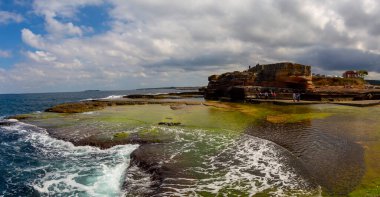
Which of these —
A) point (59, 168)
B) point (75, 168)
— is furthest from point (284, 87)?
point (59, 168)

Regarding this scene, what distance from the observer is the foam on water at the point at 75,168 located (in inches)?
497

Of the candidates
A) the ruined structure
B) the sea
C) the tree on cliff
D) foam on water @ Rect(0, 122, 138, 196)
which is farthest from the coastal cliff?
the tree on cliff

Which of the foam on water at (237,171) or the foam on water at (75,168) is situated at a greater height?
the foam on water at (237,171)

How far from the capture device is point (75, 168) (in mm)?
15477

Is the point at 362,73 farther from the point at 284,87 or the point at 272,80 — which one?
the point at 272,80

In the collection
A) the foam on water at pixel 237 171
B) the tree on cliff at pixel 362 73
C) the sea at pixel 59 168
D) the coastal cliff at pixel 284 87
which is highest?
the tree on cliff at pixel 362 73

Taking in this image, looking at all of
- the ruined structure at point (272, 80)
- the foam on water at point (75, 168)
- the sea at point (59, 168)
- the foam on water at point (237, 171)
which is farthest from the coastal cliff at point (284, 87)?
the sea at point (59, 168)

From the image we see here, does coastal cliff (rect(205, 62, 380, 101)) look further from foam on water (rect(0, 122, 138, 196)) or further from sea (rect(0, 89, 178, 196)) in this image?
sea (rect(0, 89, 178, 196))

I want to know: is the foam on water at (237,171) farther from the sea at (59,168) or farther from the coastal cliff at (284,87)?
the coastal cliff at (284,87)

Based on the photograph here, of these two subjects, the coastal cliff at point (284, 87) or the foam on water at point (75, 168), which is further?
the coastal cliff at point (284, 87)

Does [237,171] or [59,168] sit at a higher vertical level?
[237,171]

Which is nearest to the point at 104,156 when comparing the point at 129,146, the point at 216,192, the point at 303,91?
the point at 129,146

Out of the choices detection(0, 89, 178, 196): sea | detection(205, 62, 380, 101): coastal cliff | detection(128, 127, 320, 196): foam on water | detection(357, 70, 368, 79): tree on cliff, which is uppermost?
detection(357, 70, 368, 79): tree on cliff

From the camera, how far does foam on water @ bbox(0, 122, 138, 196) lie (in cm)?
1262
